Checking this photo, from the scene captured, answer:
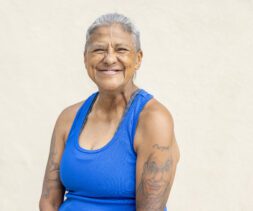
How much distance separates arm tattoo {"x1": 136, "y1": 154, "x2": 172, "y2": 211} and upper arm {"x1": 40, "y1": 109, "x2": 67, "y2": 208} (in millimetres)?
505

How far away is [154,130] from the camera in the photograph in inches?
110

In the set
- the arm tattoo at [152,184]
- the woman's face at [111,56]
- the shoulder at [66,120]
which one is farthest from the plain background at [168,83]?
the arm tattoo at [152,184]

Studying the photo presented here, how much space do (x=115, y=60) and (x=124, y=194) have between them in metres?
0.57

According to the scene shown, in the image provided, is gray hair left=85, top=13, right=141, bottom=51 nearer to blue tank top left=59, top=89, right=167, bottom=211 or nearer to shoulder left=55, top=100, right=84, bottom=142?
blue tank top left=59, top=89, right=167, bottom=211

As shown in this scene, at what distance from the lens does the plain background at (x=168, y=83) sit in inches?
188

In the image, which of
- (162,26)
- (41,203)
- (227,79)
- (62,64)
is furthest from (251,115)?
(41,203)

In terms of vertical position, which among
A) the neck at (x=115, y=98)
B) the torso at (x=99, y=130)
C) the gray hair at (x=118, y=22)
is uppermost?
the gray hair at (x=118, y=22)

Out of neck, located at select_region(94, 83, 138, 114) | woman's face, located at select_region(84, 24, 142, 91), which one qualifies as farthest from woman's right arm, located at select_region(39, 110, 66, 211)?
woman's face, located at select_region(84, 24, 142, 91)

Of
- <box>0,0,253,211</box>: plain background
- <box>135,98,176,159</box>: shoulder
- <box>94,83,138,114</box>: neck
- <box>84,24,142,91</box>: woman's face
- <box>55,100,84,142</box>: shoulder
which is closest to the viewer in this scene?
<box>135,98,176,159</box>: shoulder

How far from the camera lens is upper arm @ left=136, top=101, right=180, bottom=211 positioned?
2795mm

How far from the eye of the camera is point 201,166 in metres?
4.83

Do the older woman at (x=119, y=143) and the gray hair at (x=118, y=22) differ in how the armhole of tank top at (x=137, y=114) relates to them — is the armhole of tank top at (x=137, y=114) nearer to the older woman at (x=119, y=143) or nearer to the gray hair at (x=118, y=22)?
the older woman at (x=119, y=143)

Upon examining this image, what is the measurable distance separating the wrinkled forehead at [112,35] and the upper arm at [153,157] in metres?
0.32

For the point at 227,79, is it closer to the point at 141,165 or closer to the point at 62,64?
the point at 62,64
